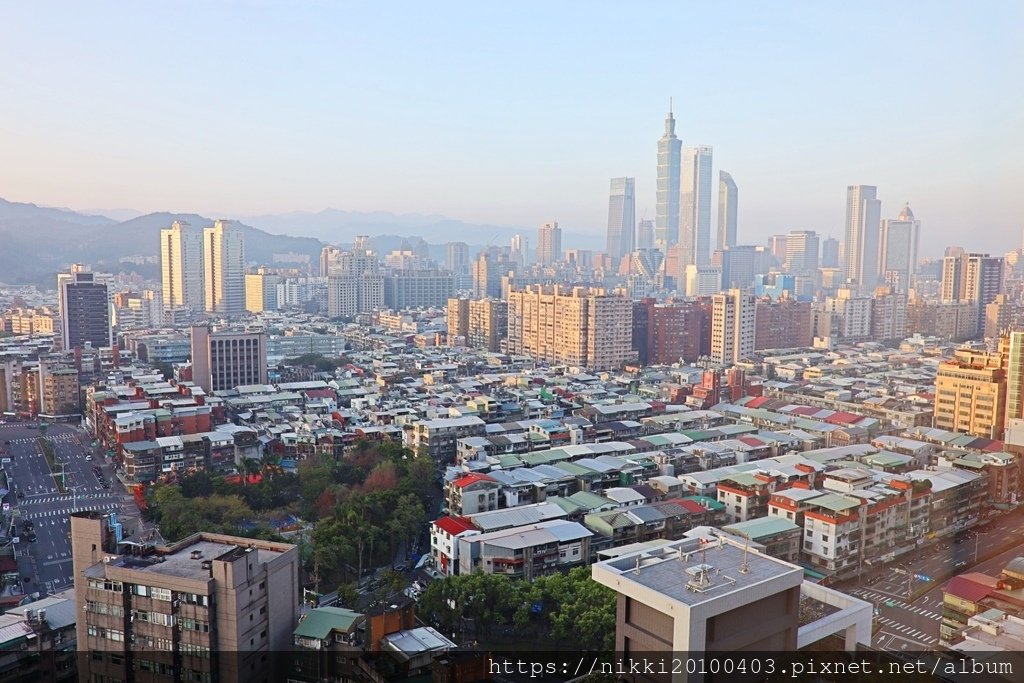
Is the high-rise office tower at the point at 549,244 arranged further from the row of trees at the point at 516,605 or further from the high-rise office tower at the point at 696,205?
the row of trees at the point at 516,605

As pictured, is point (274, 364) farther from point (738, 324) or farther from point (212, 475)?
point (738, 324)

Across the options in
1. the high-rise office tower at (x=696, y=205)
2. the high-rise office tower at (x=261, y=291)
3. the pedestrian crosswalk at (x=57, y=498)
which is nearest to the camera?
the pedestrian crosswalk at (x=57, y=498)

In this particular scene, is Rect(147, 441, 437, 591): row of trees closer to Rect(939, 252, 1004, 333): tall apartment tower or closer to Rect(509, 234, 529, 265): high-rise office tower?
Rect(939, 252, 1004, 333): tall apartment tower

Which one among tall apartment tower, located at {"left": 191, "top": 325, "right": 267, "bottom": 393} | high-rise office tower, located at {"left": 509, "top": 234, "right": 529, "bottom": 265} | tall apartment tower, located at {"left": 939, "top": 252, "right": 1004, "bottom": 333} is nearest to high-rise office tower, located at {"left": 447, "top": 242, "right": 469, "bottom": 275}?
high-rise office tower, located at {"left": 509, "top": 234, "right": 529, "bottom": 265}

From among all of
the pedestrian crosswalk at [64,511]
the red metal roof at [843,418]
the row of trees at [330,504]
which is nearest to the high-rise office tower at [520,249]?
the red metal roof at [843,418]

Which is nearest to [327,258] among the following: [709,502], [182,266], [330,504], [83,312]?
[182,266]
